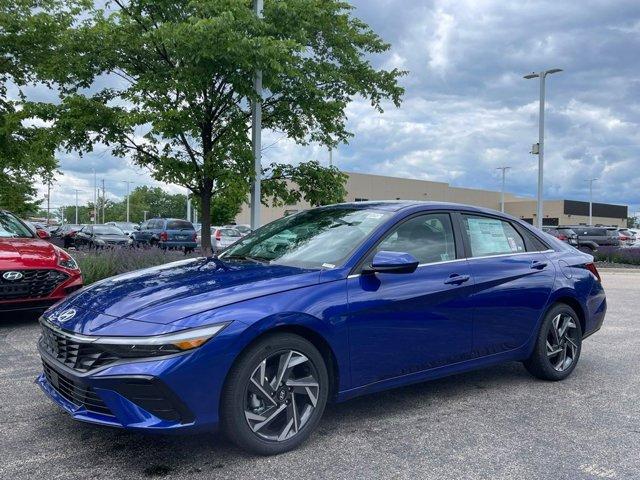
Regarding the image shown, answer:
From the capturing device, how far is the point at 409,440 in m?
3.72

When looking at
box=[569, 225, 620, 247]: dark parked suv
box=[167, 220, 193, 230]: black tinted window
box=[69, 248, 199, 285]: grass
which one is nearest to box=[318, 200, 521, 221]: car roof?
box=[69, 248, 199, 285]: grass

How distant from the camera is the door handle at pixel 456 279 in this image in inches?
168

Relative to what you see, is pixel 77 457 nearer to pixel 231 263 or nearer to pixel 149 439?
pixel 149 439

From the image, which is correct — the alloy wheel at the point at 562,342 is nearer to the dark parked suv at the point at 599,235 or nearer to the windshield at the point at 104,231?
the dark parked suv at the point at 599,235

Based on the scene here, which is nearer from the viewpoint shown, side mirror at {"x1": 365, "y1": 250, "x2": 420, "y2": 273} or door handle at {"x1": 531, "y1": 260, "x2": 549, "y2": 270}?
side mirror at {"x1": 365, "y1": 250, "x2": 420, "y2": 273}

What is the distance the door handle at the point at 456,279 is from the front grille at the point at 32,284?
4.92m

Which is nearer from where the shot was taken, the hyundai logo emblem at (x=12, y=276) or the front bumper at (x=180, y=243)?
the hyundai logo emblem at (x=12, y=276)

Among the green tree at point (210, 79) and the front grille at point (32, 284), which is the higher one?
the green tree at point (210, 79)

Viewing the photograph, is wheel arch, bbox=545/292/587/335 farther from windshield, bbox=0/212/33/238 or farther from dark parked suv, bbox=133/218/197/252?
dark parked suv, bbox=133/218/197/252

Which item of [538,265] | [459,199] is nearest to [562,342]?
[538,265]

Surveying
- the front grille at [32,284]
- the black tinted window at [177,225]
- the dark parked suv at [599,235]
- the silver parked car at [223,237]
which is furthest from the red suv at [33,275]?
the dark parked suv at [599,235]

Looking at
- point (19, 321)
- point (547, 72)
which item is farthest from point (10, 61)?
point (547, 72)

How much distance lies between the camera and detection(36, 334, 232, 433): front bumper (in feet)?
9.89

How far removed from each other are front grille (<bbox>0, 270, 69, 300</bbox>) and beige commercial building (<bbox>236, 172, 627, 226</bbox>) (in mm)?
38448
